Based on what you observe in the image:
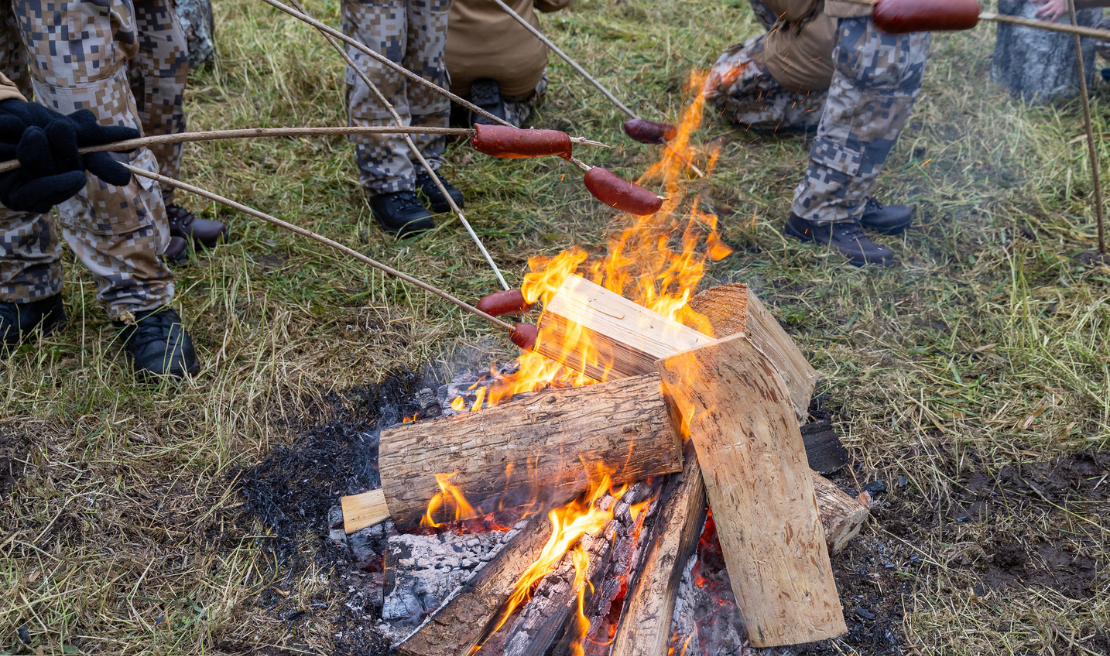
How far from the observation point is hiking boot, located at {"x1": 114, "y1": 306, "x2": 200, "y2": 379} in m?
2.73

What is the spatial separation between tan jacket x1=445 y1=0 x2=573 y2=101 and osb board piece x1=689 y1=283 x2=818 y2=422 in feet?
7.98

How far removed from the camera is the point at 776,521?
1.78 metres

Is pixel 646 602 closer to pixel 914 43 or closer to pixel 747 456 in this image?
pixel 747 456

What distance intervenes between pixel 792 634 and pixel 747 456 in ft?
1.54

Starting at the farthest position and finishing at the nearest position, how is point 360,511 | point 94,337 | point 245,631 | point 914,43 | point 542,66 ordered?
1. point 542,66
2. point 914,43
3. point 94,337
4. point 360,511
5. point 245,631

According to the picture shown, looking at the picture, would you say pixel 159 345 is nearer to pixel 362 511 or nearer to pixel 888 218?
pixel 362 511

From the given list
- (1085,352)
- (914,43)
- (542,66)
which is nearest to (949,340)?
(1085,352)

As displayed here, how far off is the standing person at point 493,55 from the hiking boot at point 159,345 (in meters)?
2.17

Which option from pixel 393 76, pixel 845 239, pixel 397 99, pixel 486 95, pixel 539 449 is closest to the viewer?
pixel 539 449

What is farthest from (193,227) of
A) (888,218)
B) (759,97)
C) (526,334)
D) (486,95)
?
(888,218)

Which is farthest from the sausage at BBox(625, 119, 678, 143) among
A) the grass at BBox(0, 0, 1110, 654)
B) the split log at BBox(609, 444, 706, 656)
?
the split log at BBox(609, 444, 706, 656)

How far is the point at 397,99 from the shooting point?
3422 mm

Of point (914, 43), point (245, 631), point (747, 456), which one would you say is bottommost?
point (245, 631)

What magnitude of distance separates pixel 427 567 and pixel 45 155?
1501mm
